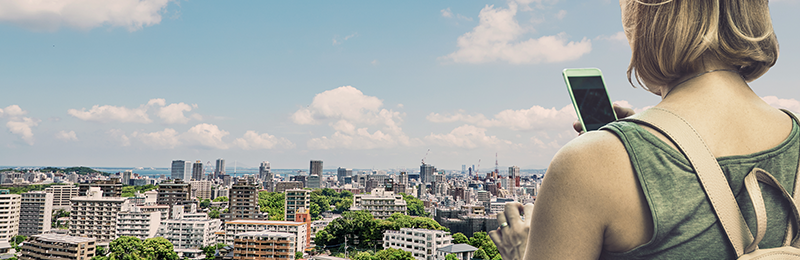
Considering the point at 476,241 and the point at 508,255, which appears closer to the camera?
the point at 508,255

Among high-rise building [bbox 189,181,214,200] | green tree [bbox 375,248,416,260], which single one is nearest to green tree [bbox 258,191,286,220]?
high-rise building [bbox 189,181,214,200]

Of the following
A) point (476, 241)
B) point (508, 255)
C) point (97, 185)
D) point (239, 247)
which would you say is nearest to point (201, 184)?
point (97, 185)

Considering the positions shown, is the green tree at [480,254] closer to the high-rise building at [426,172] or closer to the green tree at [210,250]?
the green tree at [210,250]

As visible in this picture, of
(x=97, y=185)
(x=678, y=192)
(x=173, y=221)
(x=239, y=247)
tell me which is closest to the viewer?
(x=678, y=192)

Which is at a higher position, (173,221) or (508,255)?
(508,255)

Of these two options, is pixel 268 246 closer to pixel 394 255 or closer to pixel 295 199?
pixel 394 255

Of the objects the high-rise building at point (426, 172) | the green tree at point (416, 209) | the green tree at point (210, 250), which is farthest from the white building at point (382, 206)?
the high-rise building at point (426, 172)

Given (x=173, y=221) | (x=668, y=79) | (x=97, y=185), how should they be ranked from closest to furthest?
(x=668, y=79) < (x=173, y=221) < (x=97, y=185)

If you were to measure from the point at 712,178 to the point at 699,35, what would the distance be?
176 mm

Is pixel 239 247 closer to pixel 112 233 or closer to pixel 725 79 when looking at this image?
pixel 112 233

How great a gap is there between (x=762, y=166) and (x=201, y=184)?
49.3m

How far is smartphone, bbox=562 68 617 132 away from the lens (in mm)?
682

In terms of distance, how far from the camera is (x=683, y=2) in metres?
0.56

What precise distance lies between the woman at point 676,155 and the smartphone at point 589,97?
0.09 meters
